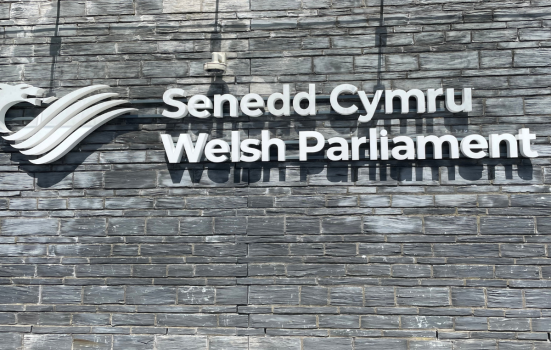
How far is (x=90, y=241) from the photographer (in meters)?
5.48

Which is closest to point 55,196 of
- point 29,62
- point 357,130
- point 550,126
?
point 29,62

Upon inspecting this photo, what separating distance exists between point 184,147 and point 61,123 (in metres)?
1.44

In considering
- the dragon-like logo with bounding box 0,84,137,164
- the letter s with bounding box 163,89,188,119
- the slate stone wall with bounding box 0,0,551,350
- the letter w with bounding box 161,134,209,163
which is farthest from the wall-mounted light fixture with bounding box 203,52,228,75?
the dragon-like logo with bounding box 0,84,137,164

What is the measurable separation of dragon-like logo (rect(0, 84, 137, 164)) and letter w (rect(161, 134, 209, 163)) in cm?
57

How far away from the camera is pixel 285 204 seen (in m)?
5.36

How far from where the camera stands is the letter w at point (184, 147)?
17.7ft

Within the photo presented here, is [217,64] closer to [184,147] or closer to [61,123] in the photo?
[184,147]

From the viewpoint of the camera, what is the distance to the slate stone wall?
5.11 m

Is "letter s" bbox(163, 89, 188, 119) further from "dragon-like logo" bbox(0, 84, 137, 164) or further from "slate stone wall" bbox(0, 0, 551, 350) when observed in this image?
"dragon-like logo" bbox(0, 84, 137, 164)

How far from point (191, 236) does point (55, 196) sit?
164 centimetres

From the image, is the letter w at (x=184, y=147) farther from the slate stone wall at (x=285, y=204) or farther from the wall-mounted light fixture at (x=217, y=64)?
the wall-mounted light fixture at (x=217, y=64)

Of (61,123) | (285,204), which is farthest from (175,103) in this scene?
(285,204)

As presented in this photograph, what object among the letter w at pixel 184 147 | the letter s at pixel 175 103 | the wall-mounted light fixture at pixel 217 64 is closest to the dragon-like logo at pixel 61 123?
the letter s at pixel 175 103

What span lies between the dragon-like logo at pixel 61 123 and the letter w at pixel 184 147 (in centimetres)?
57
